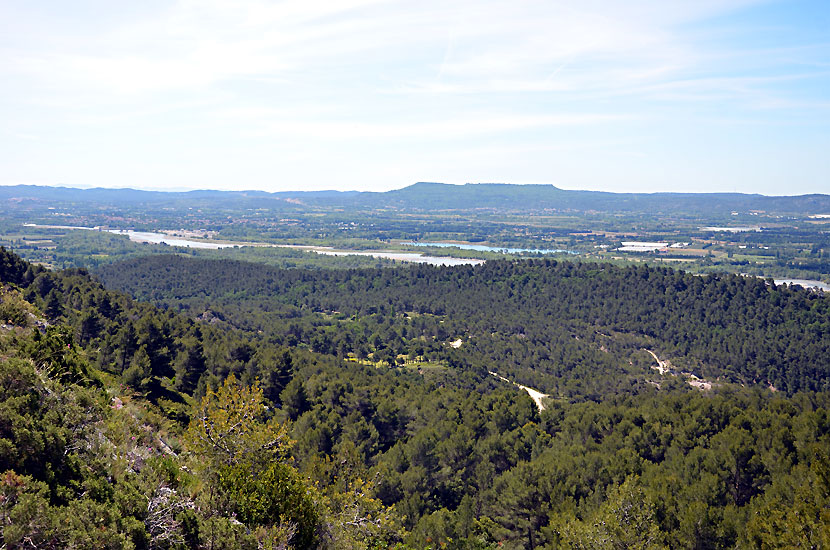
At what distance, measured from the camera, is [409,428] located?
4844 centimetres

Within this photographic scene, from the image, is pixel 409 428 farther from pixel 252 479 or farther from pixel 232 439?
pixel 252 479

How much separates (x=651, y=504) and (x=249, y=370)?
3434 cm

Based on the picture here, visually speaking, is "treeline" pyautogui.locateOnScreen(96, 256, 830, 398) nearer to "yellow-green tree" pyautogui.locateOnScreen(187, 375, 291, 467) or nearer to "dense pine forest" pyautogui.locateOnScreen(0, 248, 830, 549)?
"dense pine forest" pyautogui.locateOnScreen(0, 248, 830, 549)

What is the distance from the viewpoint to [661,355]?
98000 millimetres

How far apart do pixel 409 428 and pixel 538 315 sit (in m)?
76.0

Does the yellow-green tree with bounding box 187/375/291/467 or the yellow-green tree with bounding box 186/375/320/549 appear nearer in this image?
the yellow-green tree with bounding box 186/375/320/549

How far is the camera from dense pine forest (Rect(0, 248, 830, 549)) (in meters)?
14.7

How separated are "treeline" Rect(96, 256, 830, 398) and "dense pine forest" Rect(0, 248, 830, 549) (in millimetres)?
748

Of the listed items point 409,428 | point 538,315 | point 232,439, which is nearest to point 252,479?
point 232,439

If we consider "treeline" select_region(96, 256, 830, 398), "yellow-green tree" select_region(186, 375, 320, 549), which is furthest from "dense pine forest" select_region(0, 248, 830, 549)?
"treeline" select_region(96, 256, 830, 398)

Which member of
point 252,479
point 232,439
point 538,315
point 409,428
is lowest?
point 538,315

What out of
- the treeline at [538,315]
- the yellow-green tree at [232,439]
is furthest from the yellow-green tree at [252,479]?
the treeline at [538,315]

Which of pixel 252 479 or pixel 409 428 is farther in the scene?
pixel 409 428

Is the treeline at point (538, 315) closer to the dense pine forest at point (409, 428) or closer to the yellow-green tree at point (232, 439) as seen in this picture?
the dense pine forest at point (409, 428)
